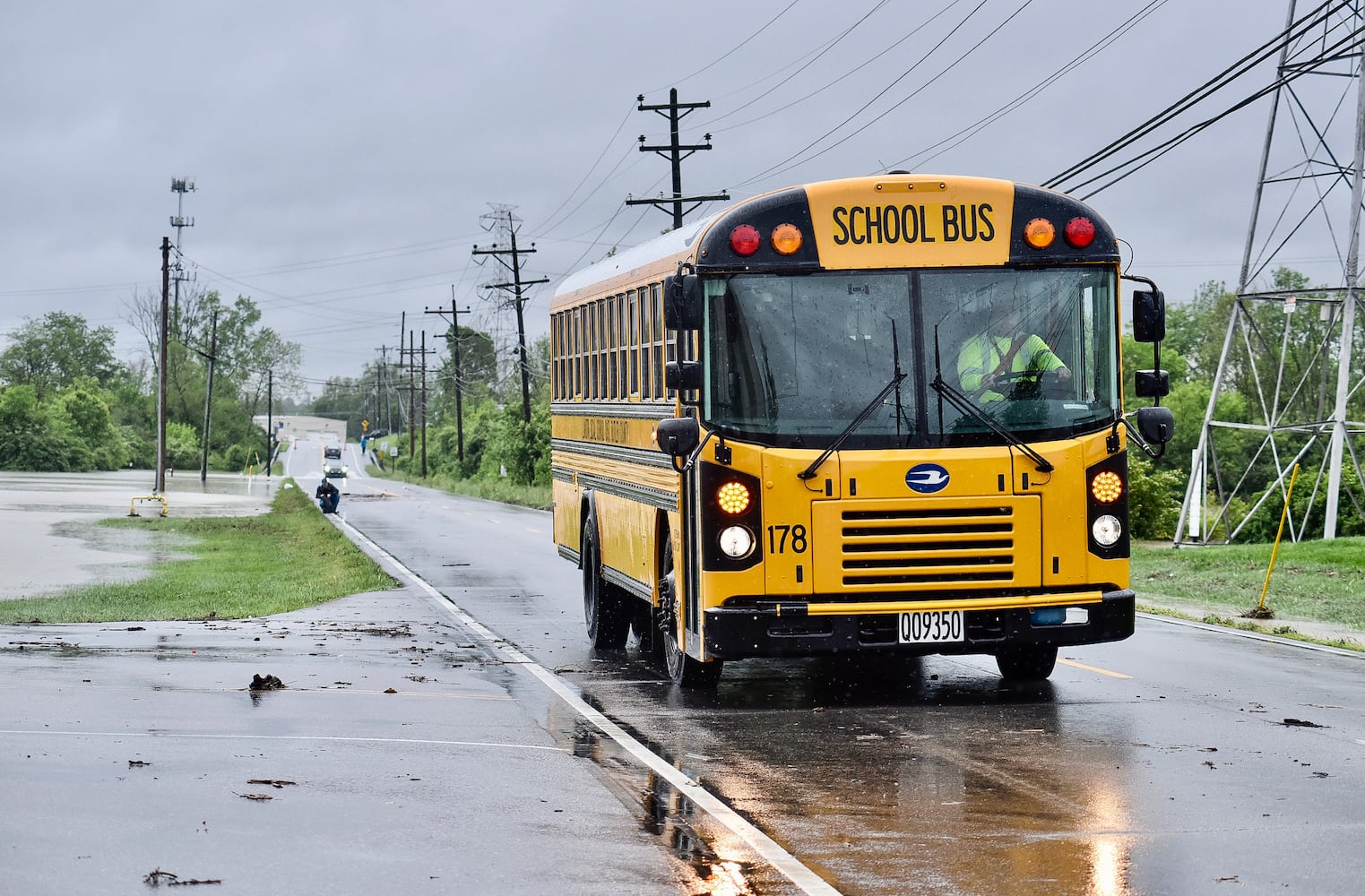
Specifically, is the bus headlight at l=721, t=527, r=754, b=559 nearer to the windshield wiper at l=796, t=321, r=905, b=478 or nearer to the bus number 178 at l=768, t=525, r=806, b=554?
the bus number 178 at l=768, t=525, r=806, b=554

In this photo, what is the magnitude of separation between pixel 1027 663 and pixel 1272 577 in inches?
418

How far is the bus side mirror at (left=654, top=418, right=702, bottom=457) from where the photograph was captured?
10.8 meters

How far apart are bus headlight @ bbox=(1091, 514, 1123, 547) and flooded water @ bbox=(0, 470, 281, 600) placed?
51.4ft

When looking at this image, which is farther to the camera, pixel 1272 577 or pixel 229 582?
pixel 229 582

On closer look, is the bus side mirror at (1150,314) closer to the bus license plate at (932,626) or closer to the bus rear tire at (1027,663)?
the bus license plate at (932,626)

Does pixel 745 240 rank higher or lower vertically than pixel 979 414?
higher

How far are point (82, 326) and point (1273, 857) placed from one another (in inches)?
6098

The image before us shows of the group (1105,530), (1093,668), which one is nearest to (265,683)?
(1105,530)

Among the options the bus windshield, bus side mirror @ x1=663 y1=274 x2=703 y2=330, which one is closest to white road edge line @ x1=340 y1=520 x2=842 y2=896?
the bus windshield

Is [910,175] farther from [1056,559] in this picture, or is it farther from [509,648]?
[509,648]

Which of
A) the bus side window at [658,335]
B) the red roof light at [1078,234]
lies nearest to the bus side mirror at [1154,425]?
the red roof light at [1078,234]

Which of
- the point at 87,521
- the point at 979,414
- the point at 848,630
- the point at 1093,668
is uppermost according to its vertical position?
the point at 979,414

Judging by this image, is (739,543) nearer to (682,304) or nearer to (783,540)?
(783,540)

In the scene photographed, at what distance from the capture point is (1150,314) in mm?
10914
